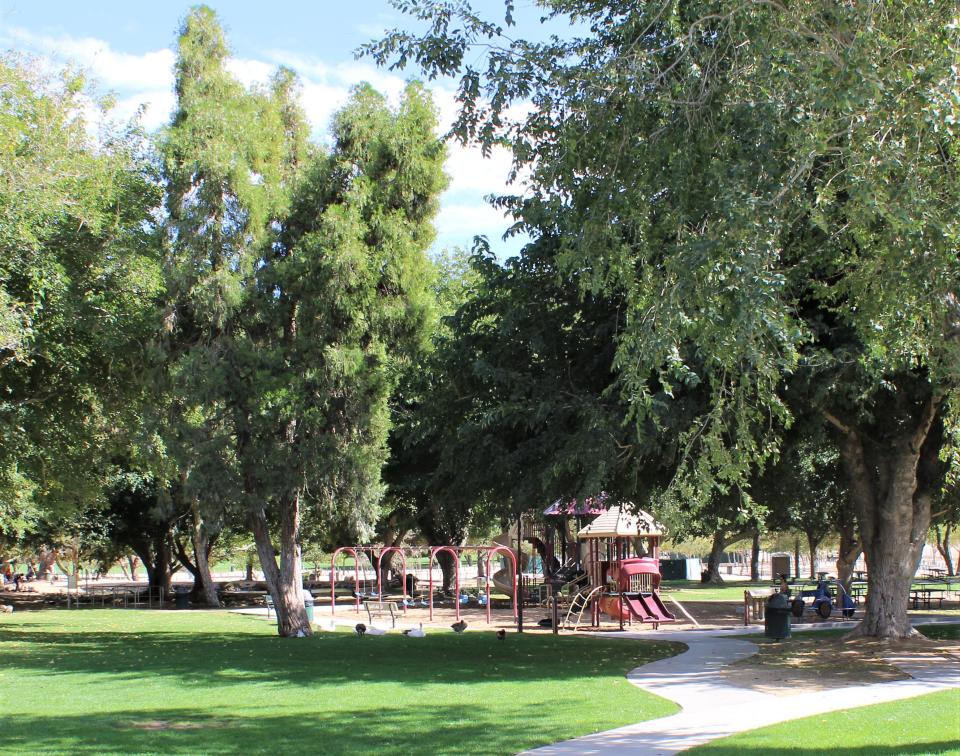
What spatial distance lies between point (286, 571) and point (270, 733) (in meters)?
13.0

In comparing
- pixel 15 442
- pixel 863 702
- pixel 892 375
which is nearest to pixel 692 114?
pixel 863 702

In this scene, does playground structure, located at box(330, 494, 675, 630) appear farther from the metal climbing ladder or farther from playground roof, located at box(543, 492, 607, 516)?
playground roof, located at box(543, 492, 607, 516)

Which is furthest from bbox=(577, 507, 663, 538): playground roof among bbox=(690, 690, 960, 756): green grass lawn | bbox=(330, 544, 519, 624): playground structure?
bbox=(690, 690, 960, 756): green grass lawn

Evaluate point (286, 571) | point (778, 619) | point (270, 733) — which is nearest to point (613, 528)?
point (778, 619)

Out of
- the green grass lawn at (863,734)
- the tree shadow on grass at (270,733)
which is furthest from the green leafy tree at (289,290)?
the green grass lawn at (863,734)

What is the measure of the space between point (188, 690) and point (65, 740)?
13.8ft

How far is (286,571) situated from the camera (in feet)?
75.4

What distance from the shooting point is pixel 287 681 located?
14.9 meters

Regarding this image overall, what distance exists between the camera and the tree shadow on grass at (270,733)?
9.41 metres

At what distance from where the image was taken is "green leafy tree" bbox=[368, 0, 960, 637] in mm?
7559

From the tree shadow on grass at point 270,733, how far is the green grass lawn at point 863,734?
2.12m

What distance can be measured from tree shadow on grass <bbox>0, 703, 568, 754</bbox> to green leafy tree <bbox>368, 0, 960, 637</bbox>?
3.70 metres

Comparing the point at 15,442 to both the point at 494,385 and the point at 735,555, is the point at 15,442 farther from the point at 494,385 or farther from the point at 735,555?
the point at 735,555

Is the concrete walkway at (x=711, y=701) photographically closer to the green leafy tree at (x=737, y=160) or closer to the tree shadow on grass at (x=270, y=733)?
the tree shadow on grass at (x=270, y=733)
